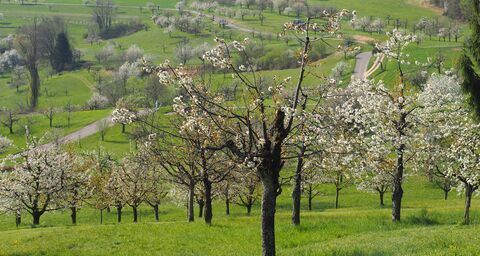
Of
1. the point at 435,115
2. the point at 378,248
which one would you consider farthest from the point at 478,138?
the point at 378,248

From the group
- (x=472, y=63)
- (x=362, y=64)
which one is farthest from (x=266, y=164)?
(x=362, y=64)

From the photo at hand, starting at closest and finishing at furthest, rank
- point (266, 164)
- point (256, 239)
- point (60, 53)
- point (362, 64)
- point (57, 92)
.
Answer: point (266, 164), point (256, 239), point (362, 64), point (57, 92), point (60, 53)

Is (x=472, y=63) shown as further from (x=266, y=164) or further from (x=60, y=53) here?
(x=60, y=53)

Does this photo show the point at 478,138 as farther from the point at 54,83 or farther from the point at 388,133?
the point at 54,83

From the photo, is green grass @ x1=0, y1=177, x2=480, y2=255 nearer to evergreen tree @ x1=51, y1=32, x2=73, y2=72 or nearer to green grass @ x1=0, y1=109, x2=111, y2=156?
green grass @ x1=0, y1=109, x2=111, y2=156

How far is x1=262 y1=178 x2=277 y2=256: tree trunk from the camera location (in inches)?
566

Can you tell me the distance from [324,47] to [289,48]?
13360mm

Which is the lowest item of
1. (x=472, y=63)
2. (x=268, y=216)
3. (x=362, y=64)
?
(x=268, y=216)

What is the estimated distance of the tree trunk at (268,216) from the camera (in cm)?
1438

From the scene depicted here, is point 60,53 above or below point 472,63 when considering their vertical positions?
above

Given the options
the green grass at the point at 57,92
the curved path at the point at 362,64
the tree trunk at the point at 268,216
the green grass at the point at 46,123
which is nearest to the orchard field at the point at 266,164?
the tree trunk at the point at 268,216

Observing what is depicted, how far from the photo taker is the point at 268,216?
14.5 metres

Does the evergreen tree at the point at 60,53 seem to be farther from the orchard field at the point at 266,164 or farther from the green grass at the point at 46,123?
the green grass at the point at 46,123

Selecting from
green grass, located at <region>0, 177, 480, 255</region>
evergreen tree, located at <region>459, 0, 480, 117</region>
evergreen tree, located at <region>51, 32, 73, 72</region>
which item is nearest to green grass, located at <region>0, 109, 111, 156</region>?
evergreen tree, located at <region>51, 32, 73, 72</region>
